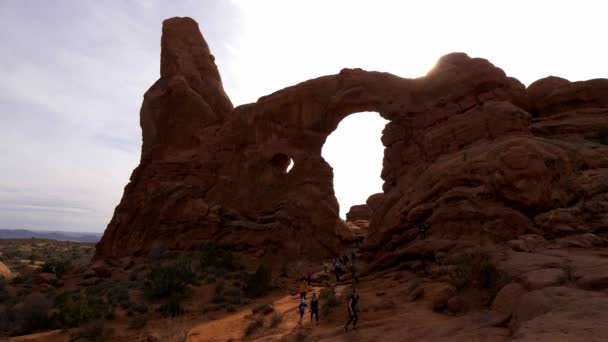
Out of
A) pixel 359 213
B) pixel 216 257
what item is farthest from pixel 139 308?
pixel 359 213

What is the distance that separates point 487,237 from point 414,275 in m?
2.82

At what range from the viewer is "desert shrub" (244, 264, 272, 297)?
16.3m

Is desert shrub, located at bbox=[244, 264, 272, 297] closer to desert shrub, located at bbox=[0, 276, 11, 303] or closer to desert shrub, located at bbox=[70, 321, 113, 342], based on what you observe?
desert shrub, located at bbox=[70, 321, 113, 342]

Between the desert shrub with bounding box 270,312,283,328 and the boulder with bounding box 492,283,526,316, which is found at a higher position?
the boulder with bounding box 492,283,526,316

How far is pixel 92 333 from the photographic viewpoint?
10.8 m

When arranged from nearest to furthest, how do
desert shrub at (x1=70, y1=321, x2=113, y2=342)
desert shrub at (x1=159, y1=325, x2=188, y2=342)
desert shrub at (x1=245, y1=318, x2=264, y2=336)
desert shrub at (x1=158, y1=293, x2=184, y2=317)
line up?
1. desert shrub at (x1=159, y1=325, x2=188, y2=342)
2. desert shrub at (x1=70, y1=321, x2=113, y2=342)
3. desert shrub at (x1=245, y1=318, x2=264, y2=336)
4. desert shrub at (x1=158, y1=293, x2=184, y2=317)

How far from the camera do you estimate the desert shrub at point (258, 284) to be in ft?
53.4

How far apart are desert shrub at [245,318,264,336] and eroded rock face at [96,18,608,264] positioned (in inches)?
270

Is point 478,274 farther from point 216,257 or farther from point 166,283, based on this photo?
point 216,257

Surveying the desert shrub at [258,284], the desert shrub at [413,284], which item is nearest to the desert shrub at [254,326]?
the desert shrub at [413,284]

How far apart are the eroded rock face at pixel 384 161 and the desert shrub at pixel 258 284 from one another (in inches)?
198

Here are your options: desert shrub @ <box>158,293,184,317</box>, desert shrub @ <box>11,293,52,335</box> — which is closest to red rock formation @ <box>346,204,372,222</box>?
desert shrub @ <box>158,293,184,317</box>

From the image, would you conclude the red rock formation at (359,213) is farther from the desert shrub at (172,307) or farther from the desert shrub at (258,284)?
the desert shrub at (172,307)

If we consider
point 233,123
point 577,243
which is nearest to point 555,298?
point 577,243
